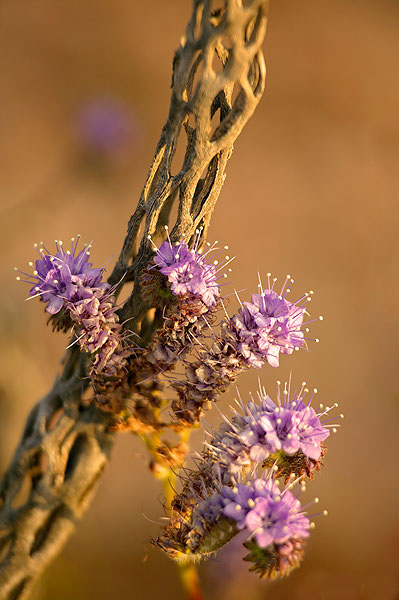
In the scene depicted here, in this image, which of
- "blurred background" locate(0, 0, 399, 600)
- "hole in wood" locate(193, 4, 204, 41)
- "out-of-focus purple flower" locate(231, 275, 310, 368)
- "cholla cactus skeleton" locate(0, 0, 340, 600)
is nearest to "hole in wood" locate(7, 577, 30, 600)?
"cholla cactus skeleton" locate(0, 0, 340, 600)

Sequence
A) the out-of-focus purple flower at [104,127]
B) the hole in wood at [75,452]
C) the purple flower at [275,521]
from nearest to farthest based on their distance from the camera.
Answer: the purple flower at [275,521]
the hole in wood at [75,452]
the out-of-focus purple flower at [104,127]

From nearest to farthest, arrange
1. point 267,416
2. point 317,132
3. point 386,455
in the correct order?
point 267,416 → point 386,455 → point 317,132

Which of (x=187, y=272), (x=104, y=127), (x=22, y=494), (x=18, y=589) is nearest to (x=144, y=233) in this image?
(x=187, y=272)

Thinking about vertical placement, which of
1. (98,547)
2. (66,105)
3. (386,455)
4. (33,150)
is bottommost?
(98,547)

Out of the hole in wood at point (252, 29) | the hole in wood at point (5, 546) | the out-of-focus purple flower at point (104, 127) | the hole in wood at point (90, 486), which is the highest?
the out-of-focus purple flower at point (104, 127)

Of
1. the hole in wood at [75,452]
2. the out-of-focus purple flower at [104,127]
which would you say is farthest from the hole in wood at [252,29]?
the out-of-focus purple flower at [104,127]

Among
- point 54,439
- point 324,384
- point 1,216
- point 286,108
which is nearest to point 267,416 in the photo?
point 54,439

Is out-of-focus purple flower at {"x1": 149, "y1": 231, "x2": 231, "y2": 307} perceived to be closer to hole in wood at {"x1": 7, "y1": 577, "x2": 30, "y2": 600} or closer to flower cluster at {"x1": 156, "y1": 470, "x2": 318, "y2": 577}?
flower cluster at {"x1": 156, "y1": 470, "x2": 318, "y2": 577}

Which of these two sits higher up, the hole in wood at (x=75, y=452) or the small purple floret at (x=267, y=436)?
the small purple floret at (x=267, y=436)

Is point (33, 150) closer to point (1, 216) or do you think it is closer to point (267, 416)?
point (1, 216)

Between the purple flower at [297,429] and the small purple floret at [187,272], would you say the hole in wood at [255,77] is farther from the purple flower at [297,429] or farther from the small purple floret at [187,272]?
the purple flower at [297,429]
